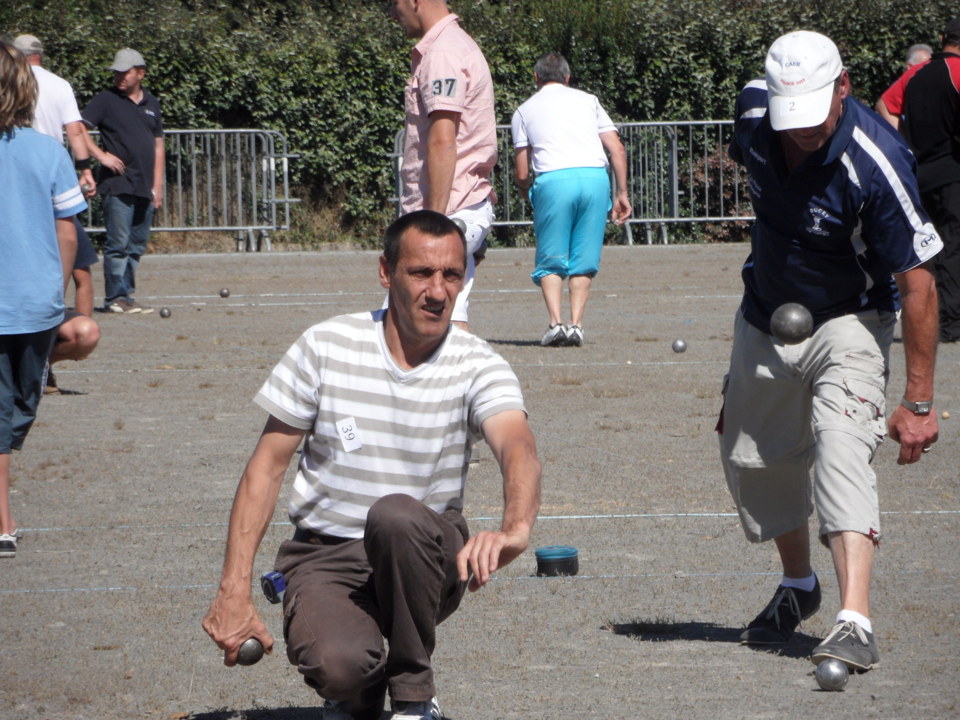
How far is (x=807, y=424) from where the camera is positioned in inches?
195

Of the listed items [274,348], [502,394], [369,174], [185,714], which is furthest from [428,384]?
[369,174]

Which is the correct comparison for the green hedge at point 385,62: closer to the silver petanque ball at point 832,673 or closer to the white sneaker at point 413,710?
the silver petanque ball at point 832,673

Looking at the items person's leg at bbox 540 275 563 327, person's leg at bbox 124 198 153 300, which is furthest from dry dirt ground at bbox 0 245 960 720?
person's leg at bbox 124 198 153 300

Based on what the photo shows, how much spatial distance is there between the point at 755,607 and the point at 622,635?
0.59 metres

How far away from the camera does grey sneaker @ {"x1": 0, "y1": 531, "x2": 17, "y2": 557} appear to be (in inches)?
229

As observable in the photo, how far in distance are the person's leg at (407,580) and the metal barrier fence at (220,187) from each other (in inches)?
682

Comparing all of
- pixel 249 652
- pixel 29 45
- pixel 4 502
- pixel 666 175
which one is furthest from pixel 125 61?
pixel 666 175

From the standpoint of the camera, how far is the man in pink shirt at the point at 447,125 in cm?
693

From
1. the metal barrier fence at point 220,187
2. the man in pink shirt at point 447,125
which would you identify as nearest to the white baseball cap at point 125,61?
the man in pink shirt at point 447,125

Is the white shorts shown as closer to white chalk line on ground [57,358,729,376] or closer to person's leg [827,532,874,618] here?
person's leg [827,532,874,618]

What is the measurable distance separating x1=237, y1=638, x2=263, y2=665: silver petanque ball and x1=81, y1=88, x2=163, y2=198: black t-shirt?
1000cm

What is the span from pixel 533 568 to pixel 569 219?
6170mm

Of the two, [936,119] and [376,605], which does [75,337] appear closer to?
[376,605]

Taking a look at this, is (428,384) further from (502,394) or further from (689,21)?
(689,21)
